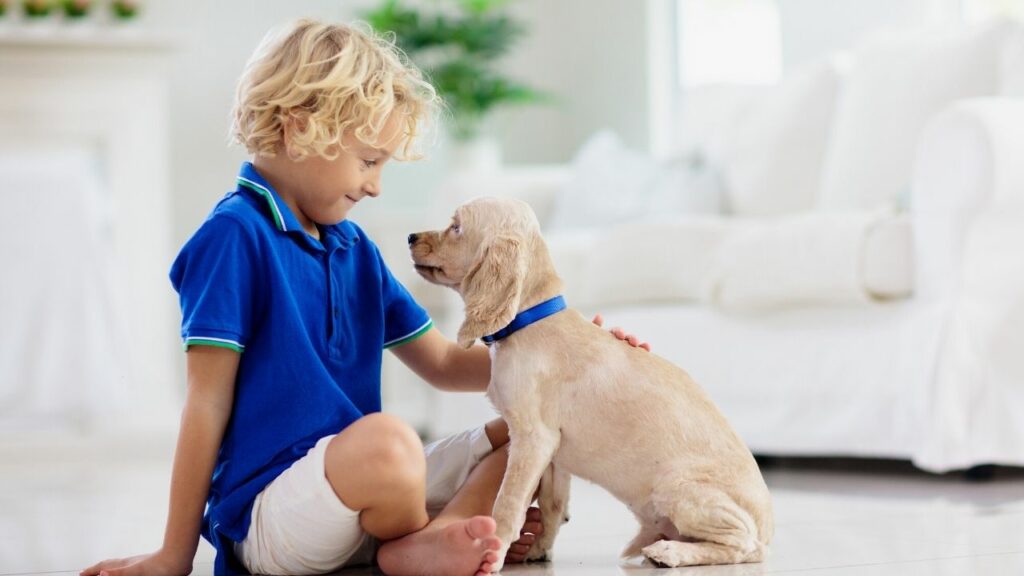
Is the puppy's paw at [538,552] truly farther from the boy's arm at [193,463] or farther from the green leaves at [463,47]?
the green leaves at [463,47]

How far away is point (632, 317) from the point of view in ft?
11.7

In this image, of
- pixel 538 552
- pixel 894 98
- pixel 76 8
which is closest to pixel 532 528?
pixel 538 552

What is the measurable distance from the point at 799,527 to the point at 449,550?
0.75 metres

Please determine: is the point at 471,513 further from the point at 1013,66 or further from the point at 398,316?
the point at 1013,66

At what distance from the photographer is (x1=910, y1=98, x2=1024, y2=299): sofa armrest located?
272cm

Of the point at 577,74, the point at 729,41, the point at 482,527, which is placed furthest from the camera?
the point at 577,74

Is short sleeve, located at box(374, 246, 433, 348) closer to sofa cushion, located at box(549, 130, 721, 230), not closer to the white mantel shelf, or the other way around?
sofa cushion, located at box(549, 130, 721, 230)

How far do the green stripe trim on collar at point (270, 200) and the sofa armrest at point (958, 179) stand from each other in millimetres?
1574

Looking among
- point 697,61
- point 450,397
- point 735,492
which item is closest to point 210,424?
point 735,492

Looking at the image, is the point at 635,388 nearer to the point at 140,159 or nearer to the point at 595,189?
the point at 595,189

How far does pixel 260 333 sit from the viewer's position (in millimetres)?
1724

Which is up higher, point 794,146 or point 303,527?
point 794,146

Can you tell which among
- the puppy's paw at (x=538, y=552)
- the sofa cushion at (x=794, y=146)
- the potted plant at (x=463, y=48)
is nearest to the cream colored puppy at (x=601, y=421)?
the puppy's paw at (x=538, y=552)

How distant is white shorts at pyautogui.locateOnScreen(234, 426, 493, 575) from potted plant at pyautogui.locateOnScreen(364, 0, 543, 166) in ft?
11.9
